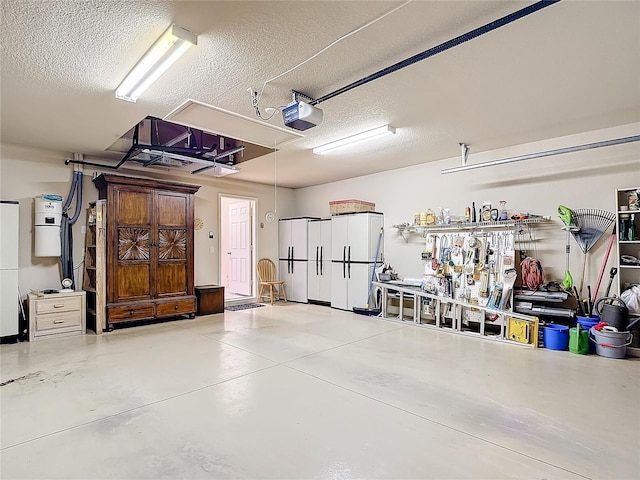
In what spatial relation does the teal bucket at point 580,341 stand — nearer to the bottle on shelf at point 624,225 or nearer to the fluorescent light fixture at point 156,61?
the bottle on shelf at point 624,225

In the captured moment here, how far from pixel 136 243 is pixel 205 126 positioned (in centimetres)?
272

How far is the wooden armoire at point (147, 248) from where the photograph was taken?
5266 millimetres

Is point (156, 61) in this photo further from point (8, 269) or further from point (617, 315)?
point (617, 315)

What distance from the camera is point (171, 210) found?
592 centimetres

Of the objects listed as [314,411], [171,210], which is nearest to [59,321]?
[171,210]

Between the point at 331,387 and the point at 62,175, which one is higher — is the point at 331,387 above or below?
below

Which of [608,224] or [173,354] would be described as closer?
[173,354]

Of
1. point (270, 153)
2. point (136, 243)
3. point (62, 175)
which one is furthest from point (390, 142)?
point (62, 175)

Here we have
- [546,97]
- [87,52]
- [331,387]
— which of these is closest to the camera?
[87,52]

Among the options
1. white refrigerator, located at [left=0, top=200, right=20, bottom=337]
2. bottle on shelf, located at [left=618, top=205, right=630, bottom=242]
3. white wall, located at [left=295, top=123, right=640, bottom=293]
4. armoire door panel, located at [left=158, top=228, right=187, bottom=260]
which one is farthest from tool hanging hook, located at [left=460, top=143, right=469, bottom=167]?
Answer: white refrigerator, located at [left=0, top=200, right=20, bottom=337]

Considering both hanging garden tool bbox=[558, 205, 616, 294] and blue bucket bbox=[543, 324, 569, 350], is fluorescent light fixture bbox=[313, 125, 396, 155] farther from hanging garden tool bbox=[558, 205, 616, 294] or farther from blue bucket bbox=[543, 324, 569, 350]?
blue bucket bbox=[543, 324, 569, 350]

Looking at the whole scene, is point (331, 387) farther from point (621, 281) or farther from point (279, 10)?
point (621, 281)

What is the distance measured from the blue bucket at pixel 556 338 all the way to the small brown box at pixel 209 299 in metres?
5.35

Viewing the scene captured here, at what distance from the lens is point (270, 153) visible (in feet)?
17.8
